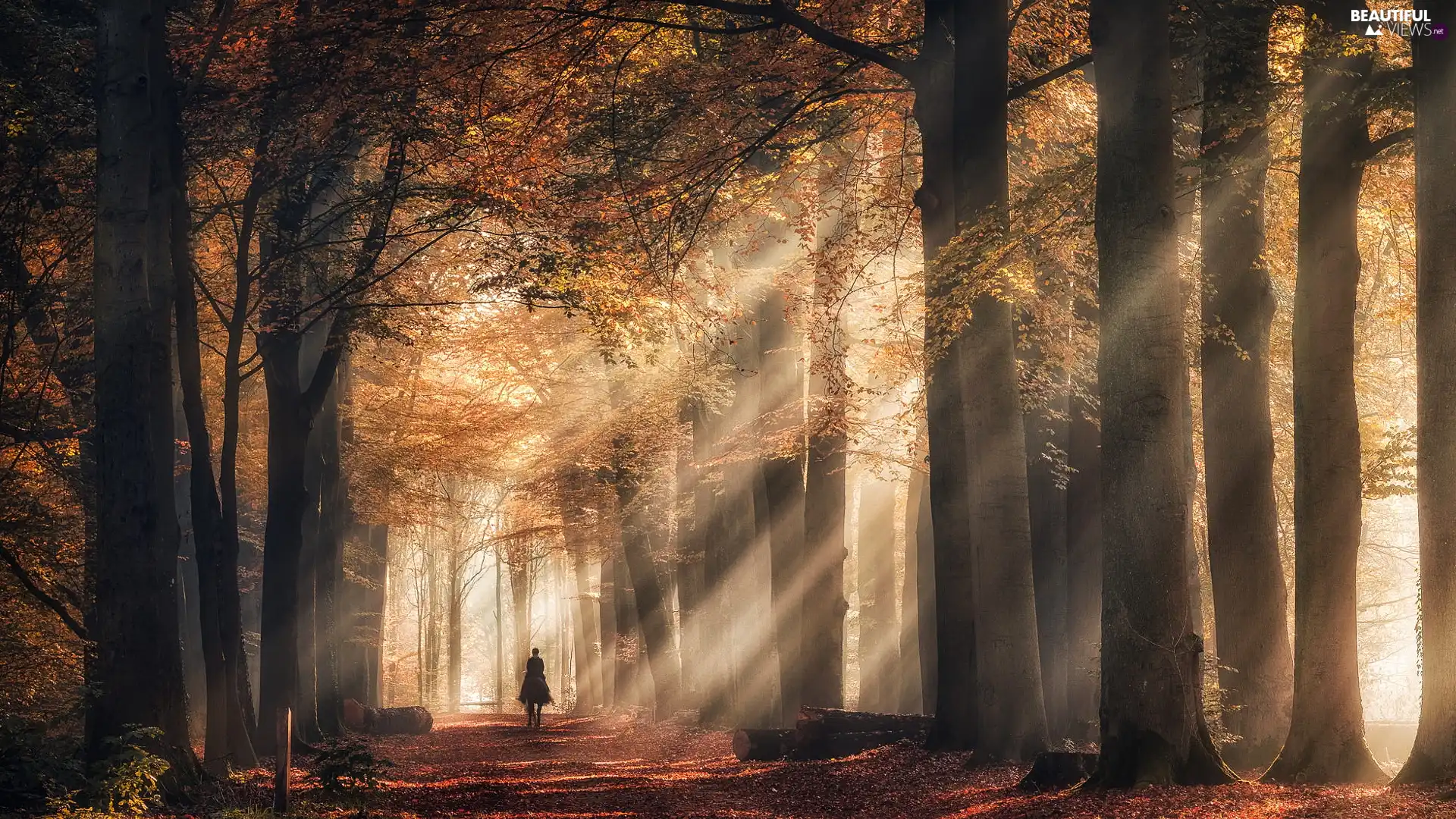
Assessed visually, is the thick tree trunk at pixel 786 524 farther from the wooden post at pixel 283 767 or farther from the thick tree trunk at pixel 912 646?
the wooden post at pixel 283 767

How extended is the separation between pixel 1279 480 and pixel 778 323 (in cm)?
1355

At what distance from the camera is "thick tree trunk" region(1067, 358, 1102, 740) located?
19578 mm

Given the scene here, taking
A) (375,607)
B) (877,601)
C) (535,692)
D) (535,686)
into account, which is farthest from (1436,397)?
(375,607)

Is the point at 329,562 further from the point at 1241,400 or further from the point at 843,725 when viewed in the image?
the point at 1241,400

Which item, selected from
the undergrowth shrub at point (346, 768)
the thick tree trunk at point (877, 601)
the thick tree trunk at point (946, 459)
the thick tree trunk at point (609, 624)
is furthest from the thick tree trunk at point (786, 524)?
the thick tree trunk at point (609, 624)

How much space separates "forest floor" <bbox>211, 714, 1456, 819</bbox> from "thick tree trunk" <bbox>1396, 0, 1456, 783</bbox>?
603 millimetres

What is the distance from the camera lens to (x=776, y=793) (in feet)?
47.0

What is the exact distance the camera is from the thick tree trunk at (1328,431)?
11.2 metres

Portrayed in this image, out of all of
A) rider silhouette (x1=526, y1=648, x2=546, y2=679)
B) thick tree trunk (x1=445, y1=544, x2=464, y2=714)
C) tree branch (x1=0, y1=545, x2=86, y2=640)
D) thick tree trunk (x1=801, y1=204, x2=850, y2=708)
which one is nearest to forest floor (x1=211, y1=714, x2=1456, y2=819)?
thick tree trunk (x1=801, y1=204, x2=850, y2=708)

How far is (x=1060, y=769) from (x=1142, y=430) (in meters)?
3.23

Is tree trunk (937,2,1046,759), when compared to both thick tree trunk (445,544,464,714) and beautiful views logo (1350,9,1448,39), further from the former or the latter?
thick tree trunk (445,544,464,714)

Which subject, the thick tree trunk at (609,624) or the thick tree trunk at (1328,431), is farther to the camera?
the thick tree trunk at (609,624)

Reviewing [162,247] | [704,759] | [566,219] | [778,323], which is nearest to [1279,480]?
[778,323]

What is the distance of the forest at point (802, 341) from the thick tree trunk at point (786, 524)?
83 millimetres
